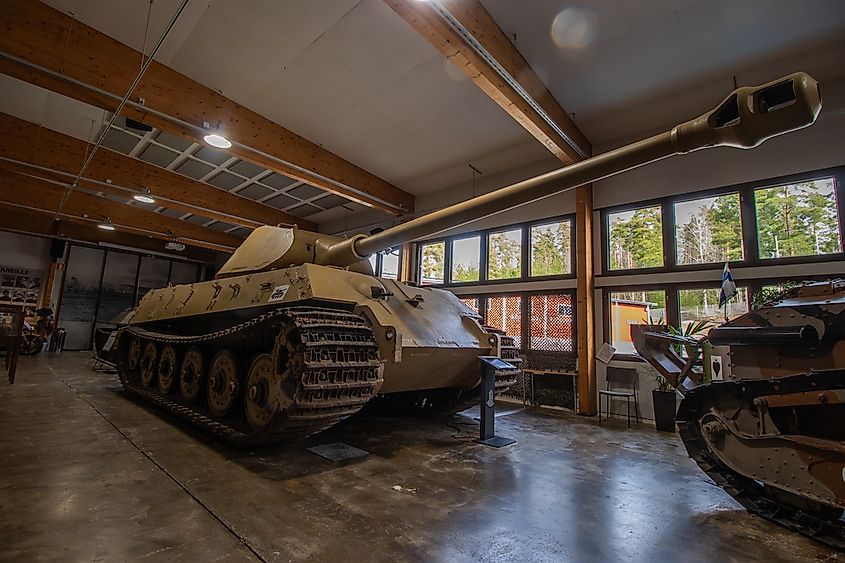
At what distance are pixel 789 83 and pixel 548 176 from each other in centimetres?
142

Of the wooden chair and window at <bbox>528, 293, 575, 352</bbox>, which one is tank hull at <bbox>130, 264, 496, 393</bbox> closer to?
the wooden chair

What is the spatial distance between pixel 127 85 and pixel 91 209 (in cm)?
880

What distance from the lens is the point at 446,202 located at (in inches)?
414

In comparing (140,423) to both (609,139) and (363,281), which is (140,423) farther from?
(609,139)

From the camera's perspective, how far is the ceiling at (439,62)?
4957 mm

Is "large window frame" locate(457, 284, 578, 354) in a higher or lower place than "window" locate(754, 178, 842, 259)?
lower

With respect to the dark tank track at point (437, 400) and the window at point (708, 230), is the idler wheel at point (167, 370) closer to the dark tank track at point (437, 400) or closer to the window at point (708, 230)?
the dark tank track at point (437, 400)

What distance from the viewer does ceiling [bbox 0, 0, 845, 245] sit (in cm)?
496

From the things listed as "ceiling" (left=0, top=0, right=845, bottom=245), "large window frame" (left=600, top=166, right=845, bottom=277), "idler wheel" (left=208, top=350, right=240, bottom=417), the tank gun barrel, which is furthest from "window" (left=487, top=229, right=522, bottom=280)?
"idler wheel" (left=208, top=350, right=240, bottom=417)

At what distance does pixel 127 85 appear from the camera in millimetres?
5859

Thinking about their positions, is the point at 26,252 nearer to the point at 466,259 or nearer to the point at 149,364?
A: the point at 149,364

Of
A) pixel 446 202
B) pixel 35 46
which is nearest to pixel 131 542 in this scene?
pixel 35 46

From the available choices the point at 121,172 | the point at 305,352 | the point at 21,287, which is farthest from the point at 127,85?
the point at 21,287

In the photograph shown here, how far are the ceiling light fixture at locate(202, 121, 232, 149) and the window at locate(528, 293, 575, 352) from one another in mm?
6224
